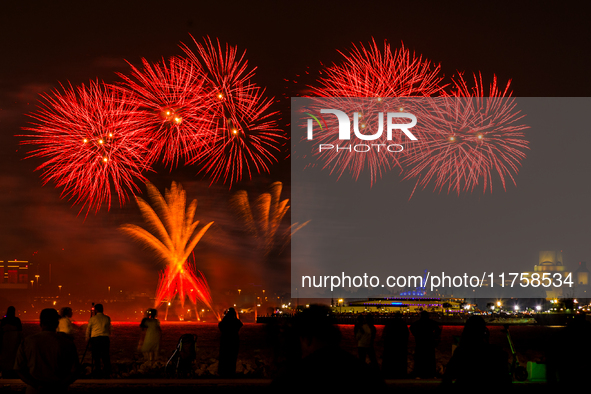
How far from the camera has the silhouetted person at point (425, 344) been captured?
12727 millimetres

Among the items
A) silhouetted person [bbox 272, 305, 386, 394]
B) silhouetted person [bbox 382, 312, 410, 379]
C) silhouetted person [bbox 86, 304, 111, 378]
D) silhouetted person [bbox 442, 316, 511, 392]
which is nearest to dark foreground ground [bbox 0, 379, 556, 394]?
silhouetted person [bbox 86, 304, 111, 378]

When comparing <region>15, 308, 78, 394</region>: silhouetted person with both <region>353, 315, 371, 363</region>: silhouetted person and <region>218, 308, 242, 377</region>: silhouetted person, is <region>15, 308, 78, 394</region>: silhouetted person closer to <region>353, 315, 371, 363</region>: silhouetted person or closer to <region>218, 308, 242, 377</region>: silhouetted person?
<region>218, 308, 242, 377</region>: silhouetted person

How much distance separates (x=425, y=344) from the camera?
12.8 metres

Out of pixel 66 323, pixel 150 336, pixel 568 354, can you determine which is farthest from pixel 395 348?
pixel 66 323

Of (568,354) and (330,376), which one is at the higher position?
(330,376)

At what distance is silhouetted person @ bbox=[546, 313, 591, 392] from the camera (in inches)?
268

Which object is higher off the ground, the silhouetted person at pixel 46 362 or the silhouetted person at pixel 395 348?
the silhouetted person at pixel 46 362

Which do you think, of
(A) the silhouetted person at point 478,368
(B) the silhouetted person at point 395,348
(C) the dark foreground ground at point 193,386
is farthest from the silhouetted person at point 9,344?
(A) the silhouetted person at point 478,368

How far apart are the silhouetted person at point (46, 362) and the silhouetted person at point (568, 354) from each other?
5.19 meters

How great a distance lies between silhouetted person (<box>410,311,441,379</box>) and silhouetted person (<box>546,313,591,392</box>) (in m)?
5.52

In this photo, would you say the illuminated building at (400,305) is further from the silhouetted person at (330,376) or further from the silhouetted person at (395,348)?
the silhouetted person at (330,376)

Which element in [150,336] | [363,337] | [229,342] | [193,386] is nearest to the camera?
[193,386]

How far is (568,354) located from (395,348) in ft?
21.5

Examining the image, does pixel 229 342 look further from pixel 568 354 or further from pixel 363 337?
pixel 568 354
